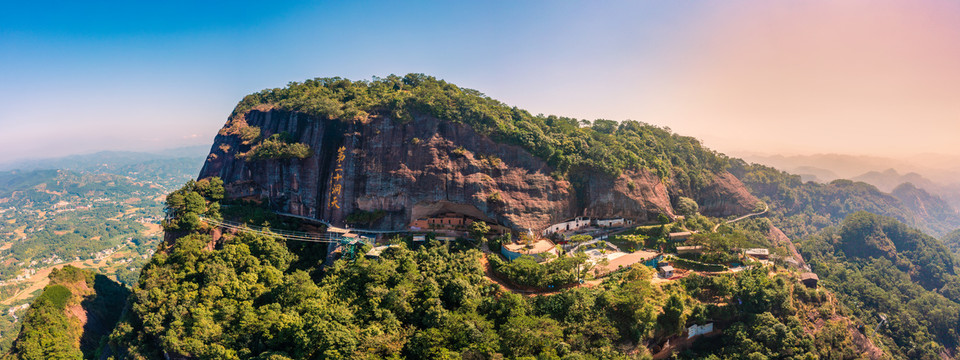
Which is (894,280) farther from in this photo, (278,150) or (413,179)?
(278,150)

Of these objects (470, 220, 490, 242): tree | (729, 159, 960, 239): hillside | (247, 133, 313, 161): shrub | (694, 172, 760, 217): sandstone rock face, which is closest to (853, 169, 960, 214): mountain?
(729, 159, 960, 239): hillside

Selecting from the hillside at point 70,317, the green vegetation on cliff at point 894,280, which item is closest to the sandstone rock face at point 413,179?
the hillside at point 70,317

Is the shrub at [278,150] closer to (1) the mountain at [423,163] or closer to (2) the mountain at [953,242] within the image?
(1) the mountain at [423,163]

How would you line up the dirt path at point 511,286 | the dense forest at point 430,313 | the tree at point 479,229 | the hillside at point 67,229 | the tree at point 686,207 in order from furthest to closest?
the hillside at point 67,229 → the tree at point 686,207 → the tree at point 479,229 → the dirt path at point 511,286 → the dense forest at point 430,313

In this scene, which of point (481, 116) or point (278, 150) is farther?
point (481, 116)

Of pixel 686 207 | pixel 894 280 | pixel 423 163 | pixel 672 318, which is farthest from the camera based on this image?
pixel 894 280

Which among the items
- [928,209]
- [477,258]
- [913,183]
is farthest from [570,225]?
[913,183]

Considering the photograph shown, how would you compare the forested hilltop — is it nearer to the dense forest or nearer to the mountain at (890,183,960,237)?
the dense forest

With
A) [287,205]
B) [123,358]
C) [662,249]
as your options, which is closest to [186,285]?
[123,358]

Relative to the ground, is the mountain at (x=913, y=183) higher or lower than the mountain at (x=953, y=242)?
higher
